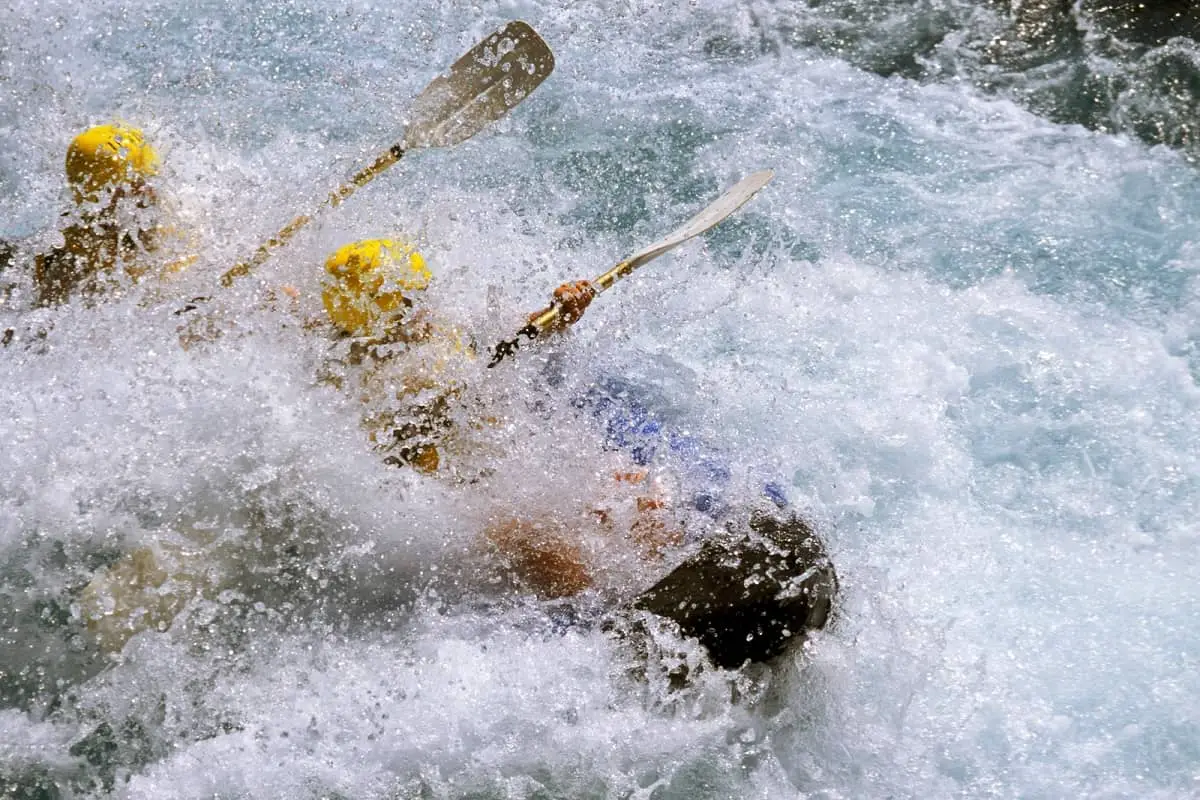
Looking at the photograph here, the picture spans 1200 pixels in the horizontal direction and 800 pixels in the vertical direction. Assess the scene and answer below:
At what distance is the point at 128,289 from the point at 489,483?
1.18 meters

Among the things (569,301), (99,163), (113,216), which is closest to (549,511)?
(569,301)

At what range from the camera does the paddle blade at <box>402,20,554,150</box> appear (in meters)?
3.61

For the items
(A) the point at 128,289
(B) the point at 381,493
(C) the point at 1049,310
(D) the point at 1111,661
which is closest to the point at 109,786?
(B) the point at 381,493

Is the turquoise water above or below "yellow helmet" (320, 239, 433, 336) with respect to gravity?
below

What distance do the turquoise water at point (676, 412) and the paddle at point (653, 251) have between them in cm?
27

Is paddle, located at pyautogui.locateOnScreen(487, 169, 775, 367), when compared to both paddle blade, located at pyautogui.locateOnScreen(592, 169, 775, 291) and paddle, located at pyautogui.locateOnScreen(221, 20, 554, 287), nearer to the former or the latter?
paddle blade, located at pyautogui.locateOnScreen(592, 169, 775, 291)

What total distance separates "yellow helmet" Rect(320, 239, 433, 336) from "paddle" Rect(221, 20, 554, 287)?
0.56 metres

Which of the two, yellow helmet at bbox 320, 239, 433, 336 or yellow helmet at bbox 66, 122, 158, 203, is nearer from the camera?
yellow helmet at bbox 320, 239, 433, 336

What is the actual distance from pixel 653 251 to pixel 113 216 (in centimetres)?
150

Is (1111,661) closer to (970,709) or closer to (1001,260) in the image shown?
(970,709)

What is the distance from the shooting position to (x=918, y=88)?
4559 millimetres

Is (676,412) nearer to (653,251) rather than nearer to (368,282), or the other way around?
(653,251)

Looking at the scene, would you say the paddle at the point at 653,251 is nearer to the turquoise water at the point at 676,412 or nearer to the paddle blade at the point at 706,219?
the paddle blade at the point at 706,219

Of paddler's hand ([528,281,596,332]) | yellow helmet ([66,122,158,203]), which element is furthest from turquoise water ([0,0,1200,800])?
paddler's hand ([528,281,596,332])
